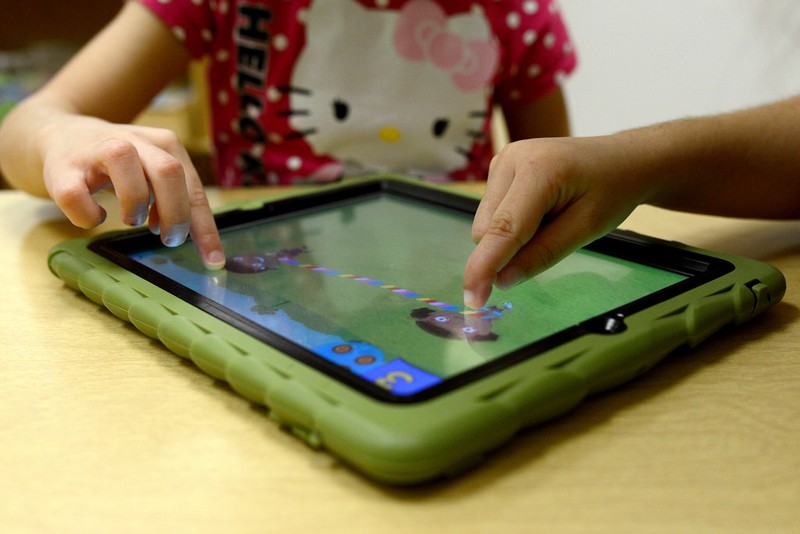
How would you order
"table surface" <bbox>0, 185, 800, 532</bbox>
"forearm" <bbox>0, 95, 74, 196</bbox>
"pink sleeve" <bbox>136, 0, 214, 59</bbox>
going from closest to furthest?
"table surface" <bbox>0, 185, 800, 532</bbox>
"forearm" <bbox>0, 95, 74, 196</bbox>
"pink sleeve" <bbox>136, 0, 214, 59</bbox>

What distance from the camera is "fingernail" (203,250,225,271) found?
1.74 feet

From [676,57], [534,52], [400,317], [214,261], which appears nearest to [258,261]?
[214,261]

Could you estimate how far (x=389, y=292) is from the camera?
497mm

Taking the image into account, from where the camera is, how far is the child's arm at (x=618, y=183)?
452 millimetres

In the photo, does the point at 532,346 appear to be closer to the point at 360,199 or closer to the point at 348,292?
the point at 348,292

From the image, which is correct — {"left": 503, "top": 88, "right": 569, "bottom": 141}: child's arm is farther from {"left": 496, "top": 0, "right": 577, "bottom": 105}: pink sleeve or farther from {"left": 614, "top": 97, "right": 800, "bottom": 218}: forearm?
{"left": 614, "top": 97, "right": 800, "bottom": 218}: forearm

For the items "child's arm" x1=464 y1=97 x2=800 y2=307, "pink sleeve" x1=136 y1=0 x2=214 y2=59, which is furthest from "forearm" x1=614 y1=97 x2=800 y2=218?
"pink sleeve" x1=136 y1=0 x2=214 y2=59

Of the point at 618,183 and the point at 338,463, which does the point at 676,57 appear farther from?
the point at 338,463

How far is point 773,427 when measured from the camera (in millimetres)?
385

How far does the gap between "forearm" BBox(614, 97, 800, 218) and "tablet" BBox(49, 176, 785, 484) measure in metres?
0.06

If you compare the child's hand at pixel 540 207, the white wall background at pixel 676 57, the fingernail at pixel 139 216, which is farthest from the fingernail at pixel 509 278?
the white wall background at pixel 676 57

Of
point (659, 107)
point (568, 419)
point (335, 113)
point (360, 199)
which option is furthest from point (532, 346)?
point (659, 107)

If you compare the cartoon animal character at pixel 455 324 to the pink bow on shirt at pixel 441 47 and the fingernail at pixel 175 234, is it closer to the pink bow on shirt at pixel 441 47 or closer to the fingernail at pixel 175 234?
the fingernail at pixel 175 234

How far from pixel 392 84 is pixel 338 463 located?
67 cm
